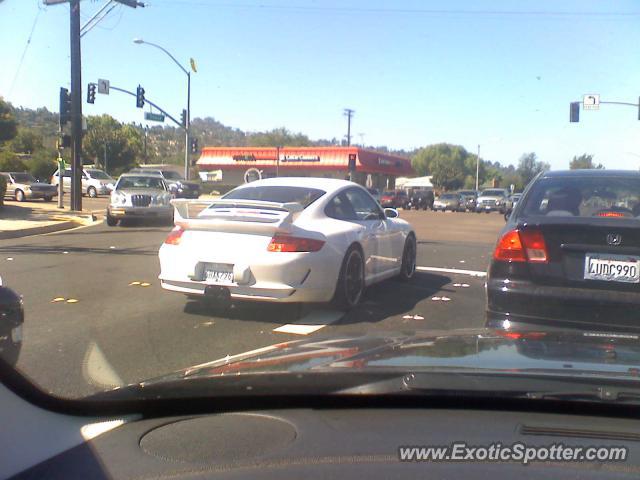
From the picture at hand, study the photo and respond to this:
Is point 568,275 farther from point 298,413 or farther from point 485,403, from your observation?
point 298,413

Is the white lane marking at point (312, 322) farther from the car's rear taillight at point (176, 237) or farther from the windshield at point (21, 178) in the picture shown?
the windshield at point (21, 178)

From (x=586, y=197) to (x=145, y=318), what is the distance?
4402 mm

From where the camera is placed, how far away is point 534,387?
2.66 meters

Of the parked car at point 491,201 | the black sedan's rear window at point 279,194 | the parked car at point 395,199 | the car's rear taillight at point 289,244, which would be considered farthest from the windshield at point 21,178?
the car's rear taillight at point 289,244

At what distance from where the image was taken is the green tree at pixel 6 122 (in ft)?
175

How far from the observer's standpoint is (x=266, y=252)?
6660 mm

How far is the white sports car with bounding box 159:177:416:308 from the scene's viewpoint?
663 cm

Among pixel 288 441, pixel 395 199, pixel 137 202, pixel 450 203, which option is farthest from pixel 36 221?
pixel 450 203

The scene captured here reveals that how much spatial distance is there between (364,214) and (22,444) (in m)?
6.26

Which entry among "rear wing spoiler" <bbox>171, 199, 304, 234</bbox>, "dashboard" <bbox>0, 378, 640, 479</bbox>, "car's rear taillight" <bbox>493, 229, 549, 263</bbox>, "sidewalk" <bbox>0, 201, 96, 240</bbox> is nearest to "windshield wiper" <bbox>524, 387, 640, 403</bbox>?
"dashboard" <bbox>0, 378, 640, 479</bbox>

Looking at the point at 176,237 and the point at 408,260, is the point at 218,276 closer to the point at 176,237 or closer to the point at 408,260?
the point at 176,237

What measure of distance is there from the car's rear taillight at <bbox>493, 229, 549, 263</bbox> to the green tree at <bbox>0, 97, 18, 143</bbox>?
54.9 meters

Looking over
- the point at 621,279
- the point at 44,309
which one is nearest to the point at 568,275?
the point at 621,279

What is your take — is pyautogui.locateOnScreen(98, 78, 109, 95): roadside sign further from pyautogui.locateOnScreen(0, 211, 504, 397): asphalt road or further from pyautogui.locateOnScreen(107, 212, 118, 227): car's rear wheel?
pyautogui.locateOnScreen(0, 211, 504, 397): asphalt road
